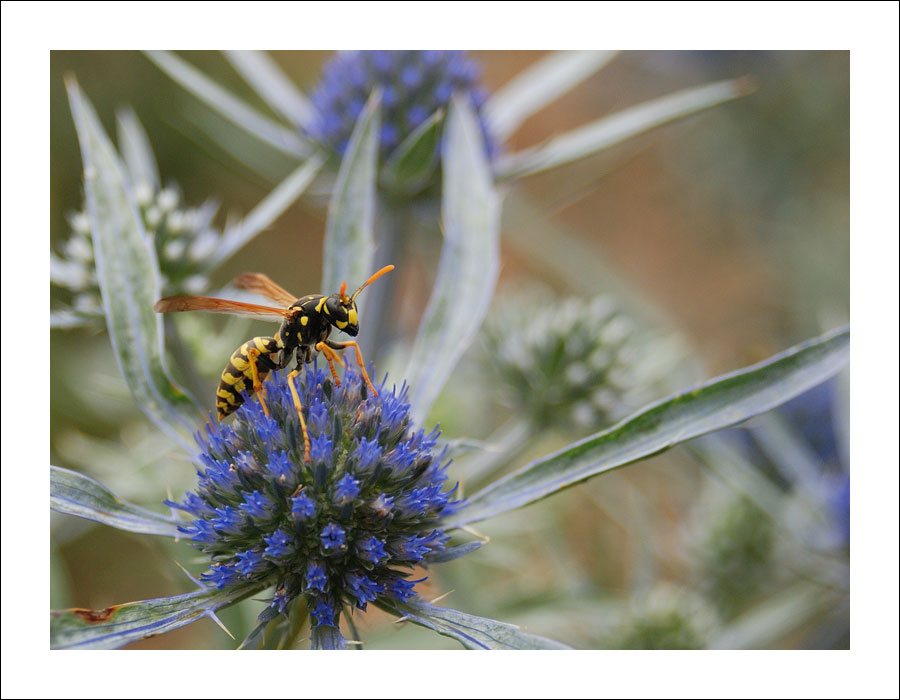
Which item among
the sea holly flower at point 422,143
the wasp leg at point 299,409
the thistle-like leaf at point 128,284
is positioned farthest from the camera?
the sea holly flower at point 422,143

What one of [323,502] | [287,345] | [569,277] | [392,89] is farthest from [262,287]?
[569,277]

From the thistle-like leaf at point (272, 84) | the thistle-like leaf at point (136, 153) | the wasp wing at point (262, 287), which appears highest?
the thistle-like leaf at point (272, 84)

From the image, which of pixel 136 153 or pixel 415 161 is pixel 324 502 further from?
pixel 136 153

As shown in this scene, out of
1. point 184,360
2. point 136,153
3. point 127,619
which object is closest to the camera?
point 127,619

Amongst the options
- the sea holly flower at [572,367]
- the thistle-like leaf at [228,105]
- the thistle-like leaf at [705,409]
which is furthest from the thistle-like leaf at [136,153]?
the thistle-like leaf at [705,409]

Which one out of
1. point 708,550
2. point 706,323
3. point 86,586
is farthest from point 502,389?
point 706,323

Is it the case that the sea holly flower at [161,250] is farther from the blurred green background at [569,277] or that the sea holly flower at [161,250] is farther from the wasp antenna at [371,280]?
the wasp antenna at [371,280]
